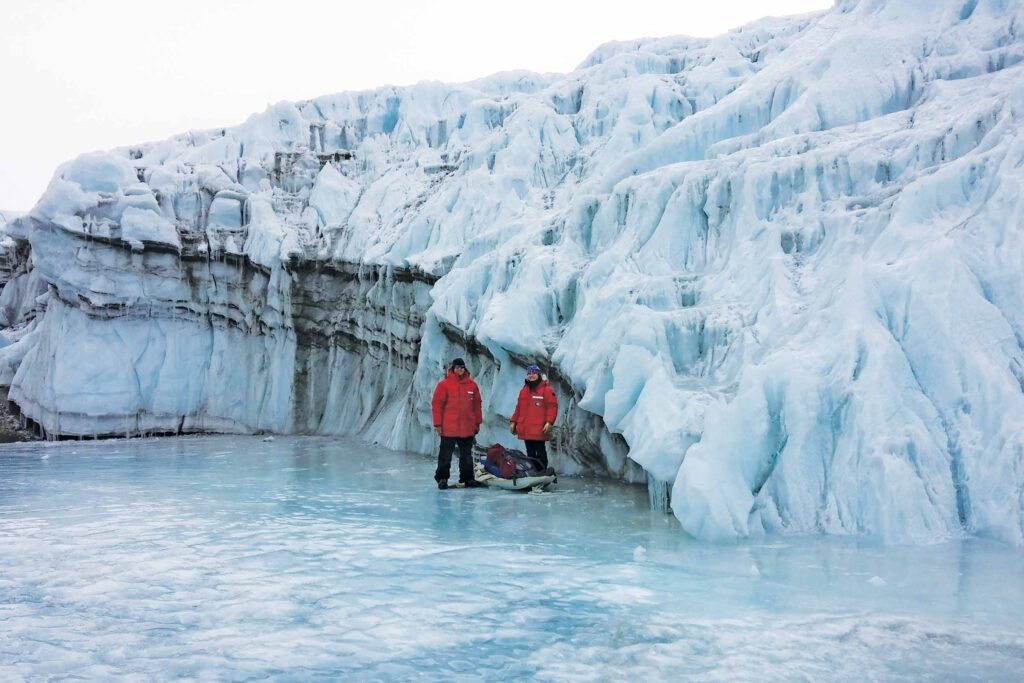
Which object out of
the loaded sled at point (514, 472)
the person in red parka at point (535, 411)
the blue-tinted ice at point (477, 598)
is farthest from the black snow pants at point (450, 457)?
the blue-tinted ice at point (477, 598)

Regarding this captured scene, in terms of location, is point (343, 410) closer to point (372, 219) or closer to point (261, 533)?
point (372, 219)

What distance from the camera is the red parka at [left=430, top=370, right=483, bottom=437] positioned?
9.73m

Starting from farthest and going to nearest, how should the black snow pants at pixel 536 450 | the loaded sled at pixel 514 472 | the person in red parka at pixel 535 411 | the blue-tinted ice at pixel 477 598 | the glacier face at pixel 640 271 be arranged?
the black snow pants at pixel 536 450, the person in red parka at pixel 535 411, the loaded sled at pixel 514 472, the glacier face at pixel 640 271, the blue-tinted ice at pixel 477 598

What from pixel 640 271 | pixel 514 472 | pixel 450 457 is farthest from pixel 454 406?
pixel 640 271

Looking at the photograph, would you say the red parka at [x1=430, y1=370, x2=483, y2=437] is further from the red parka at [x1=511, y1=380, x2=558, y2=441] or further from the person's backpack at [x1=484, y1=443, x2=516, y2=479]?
the red parka at [x1=511, y1=380, x2=558, y2=441]

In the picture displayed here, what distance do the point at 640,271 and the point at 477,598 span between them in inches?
236

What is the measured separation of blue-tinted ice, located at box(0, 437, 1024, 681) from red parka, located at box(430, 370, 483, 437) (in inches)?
54.7

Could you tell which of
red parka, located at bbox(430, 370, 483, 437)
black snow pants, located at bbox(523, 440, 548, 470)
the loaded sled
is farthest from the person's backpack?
red parka, located at bbox(430, 370, 483, 437)

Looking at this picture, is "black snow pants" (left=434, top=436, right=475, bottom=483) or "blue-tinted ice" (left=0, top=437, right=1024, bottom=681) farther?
"black snow pants" (left=434, top=436, right=475, bottom=483)

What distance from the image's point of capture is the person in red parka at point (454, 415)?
9719 mm

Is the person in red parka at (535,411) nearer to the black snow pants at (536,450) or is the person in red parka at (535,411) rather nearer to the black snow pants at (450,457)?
the black snow pants at (536,450)

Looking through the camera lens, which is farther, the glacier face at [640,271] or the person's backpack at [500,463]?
the person's backpack at [500,463]

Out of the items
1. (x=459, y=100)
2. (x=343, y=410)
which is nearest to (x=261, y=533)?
(x=343, y=410)

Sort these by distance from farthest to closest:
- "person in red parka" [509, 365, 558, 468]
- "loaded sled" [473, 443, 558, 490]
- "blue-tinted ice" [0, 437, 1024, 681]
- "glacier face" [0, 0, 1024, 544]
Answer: "person in red parka" [509, 365, 558, 468] < "loaded sled" [473, 443, 558, 490] < "glacier face" [0, 0, 1024, 544] < "blue-tinted ice" [0, 437, 1024, 681]
